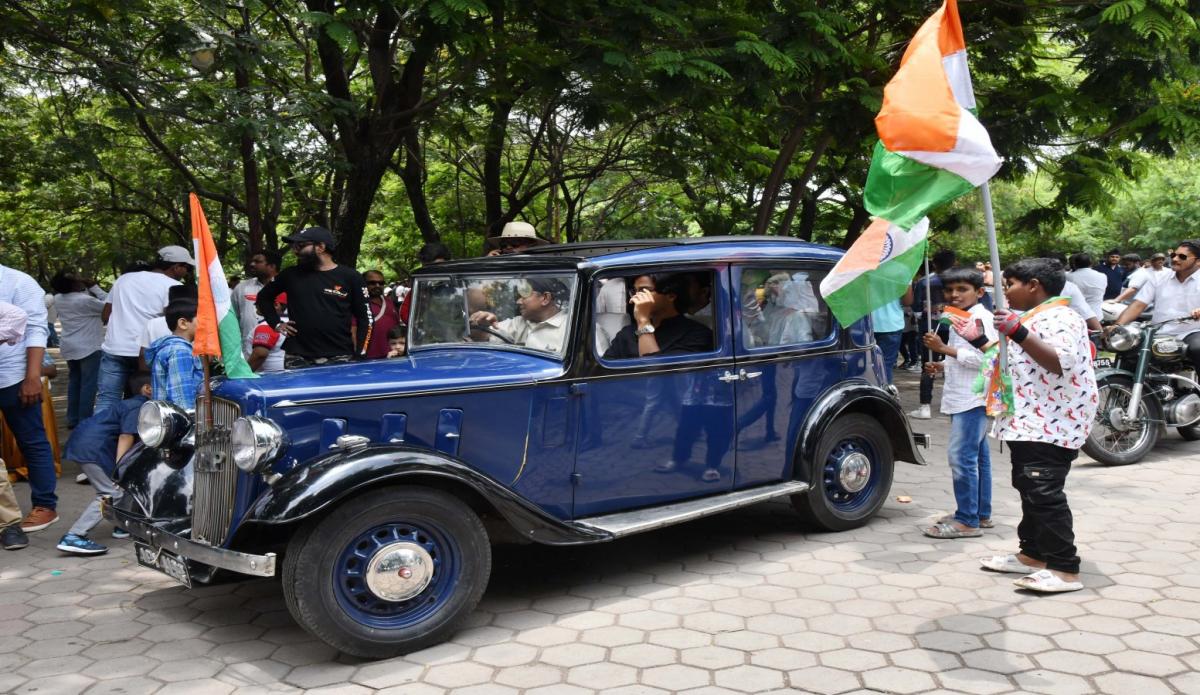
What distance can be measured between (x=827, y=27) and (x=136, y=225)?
825 inches

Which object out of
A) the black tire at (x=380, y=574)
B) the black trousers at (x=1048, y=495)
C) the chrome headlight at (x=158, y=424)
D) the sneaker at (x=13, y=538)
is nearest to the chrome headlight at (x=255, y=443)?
the black tire at (x=380, y=574)

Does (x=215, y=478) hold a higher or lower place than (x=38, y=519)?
higher

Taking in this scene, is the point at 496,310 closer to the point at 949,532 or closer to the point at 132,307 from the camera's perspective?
the point at 949,532

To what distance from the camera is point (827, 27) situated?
880cm

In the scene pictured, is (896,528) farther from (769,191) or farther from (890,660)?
(769,191)

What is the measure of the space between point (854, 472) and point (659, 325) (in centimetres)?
166

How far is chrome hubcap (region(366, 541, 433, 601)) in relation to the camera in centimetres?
415

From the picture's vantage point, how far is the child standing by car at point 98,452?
577 centimetres

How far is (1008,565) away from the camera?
513cm

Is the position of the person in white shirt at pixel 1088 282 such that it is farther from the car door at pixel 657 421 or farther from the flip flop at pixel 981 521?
the car door at pixel 657 421

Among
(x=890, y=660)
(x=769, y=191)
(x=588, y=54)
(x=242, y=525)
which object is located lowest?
(x=890, y=660)

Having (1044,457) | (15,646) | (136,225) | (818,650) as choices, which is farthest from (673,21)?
(136,225)

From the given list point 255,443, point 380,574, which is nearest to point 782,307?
point 380,574

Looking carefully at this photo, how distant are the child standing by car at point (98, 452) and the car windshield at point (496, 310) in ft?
5.94
